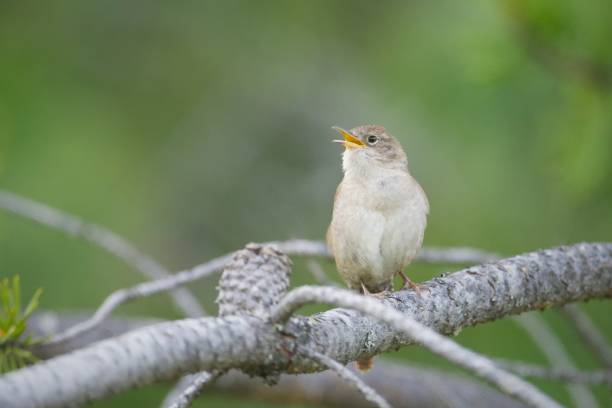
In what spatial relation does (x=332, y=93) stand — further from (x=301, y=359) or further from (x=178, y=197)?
(x=301, y=359)

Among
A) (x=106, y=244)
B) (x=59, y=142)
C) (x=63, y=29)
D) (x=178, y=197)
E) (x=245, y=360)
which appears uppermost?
(x=63, y=29)

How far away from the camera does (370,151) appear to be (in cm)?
450

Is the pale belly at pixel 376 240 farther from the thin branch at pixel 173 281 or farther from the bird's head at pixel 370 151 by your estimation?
the bird's head at pixel 370 151

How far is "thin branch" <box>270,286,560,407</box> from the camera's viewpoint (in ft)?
5.25

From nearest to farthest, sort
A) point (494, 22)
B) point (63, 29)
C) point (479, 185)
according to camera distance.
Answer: point (494, 22)
point (479, 185)
point (63, 29)

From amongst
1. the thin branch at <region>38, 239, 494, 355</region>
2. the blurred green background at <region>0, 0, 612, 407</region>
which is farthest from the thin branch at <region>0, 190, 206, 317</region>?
the blurred green background at <region>0, 0, 612, 407</region>

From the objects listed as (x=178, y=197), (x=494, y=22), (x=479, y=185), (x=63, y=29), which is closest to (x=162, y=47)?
(x=63, y=29)

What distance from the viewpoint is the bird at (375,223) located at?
13.0 ft

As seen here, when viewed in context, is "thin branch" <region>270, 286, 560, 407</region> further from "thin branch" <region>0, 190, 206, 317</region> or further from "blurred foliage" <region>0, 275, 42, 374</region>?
"thin branch" <region>0, 190, 206, 317</region>

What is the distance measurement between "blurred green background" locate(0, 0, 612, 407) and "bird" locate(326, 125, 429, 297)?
70 cm

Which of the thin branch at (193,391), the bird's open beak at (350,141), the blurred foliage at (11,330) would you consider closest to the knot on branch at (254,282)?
the thin branch at (193,391)

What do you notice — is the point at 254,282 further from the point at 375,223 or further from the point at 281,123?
the point at 281,123

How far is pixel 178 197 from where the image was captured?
292 inches

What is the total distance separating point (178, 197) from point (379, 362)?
11.0ft
